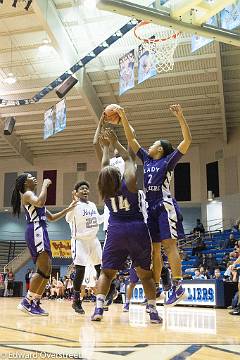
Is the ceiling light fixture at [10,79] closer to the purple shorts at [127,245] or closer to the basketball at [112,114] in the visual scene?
the basketball at [112,114]

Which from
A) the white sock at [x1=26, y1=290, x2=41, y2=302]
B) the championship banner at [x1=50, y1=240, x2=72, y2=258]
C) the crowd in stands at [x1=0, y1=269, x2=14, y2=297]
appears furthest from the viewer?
the championship banner at [x1=50, y1=240, x2=72, y2=258]

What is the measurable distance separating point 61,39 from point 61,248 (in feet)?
42.0

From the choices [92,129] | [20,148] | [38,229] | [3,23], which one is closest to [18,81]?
[3,23]

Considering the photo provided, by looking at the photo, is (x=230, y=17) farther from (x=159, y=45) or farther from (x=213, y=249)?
(x=213, y=249)

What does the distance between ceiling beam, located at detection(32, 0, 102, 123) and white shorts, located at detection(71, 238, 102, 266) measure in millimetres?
8991

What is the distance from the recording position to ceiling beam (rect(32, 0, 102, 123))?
12.8 meters

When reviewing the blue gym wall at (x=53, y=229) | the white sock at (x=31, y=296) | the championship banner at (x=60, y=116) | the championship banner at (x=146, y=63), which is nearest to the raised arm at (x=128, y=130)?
the white sock at (x=31, y=296)

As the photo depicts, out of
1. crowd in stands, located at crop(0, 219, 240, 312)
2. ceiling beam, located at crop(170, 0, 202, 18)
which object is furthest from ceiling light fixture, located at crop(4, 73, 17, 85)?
ceiling beam, located at crop(170, 0, 202, 18)

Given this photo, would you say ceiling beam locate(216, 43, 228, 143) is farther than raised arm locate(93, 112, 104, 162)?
Yes

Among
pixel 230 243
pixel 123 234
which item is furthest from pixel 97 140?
pixel 230 243

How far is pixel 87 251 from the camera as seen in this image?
18.9 ft

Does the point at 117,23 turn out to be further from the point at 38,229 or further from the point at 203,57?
the point at 38,229

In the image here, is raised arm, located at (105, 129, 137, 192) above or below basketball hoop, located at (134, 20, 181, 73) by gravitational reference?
below

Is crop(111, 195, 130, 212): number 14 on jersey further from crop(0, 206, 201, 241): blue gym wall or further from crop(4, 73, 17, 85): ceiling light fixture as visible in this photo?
crop(0, 206, 201, 241): blue gym wall
